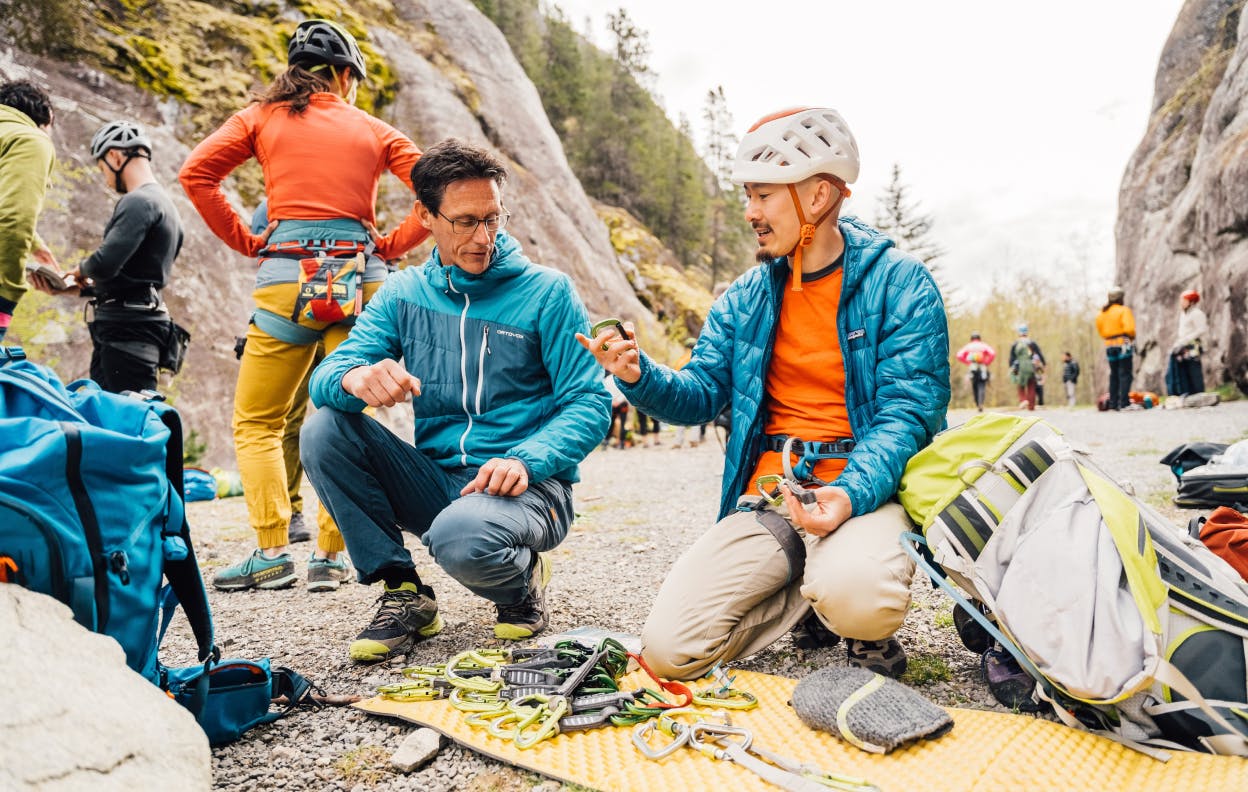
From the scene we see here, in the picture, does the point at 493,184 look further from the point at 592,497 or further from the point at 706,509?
the point at 592,497

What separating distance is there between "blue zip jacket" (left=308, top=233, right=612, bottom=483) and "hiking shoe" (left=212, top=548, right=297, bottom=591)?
1333mm

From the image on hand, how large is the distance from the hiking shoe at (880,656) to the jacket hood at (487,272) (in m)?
1.89

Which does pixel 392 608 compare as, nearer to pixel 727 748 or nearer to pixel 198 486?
pixel 727 748

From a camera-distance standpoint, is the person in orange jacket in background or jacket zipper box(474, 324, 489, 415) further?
the person in orange jacket in background

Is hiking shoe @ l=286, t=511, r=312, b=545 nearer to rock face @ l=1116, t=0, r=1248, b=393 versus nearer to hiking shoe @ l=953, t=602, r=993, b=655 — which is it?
hiking shoe @ l=953, t=602, r=993, b=655

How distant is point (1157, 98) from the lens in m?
25.6

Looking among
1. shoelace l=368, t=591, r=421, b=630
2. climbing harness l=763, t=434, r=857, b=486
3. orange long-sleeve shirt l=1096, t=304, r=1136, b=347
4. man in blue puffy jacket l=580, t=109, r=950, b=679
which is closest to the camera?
man in blue puffy jacket l=580, t=109, r=950, b=679

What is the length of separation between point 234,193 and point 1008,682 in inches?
526

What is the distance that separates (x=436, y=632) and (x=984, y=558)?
6.77 ft

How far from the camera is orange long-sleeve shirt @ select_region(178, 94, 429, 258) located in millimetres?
3670

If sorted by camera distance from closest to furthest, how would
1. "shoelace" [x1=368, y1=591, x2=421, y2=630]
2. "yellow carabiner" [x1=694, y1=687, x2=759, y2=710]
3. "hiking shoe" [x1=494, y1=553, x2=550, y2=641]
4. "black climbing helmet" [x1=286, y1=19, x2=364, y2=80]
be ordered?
"yellow carabiner" [x1=694, y1=687, x2=759, y2=710] < "shoelace" [x1=368, y1=591, x2=421, y2=630] < "hiking shoe" [x1=494, y1=553, x2=550, y2=641] < "black climbing helmet" [x1=286, y1=19, x2=364, y2=80]

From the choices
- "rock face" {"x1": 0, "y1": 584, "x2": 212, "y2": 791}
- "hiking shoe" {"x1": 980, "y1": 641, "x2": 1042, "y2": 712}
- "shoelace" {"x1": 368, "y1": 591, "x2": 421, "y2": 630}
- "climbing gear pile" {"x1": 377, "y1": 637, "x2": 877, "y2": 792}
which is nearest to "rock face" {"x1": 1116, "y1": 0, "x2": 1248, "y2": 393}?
"hiking shoe" {"x1": 980, "y1": 641, "x2": 1042, "y2": 712}

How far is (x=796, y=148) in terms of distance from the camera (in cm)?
263

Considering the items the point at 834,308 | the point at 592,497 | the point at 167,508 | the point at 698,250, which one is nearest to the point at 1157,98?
the point at 698,250
